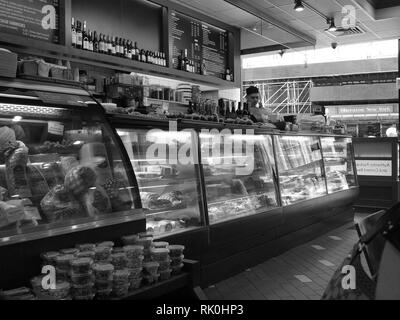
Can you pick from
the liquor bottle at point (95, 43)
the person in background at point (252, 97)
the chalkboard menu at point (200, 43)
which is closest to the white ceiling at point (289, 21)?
the chalkboard menu at point (200, 43)

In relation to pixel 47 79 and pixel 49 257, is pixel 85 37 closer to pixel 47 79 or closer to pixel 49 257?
pixel 47 79

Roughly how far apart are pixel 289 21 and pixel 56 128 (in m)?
6.06

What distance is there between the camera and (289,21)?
7617mm

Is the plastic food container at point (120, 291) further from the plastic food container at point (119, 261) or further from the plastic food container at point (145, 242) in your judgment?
the plastic food container at point (145, 242)

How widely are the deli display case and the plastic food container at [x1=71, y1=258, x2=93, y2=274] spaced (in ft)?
0.61

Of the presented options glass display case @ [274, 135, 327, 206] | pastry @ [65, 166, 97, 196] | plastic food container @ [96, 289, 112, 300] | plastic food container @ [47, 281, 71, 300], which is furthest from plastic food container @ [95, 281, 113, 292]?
glass display case @ [274, 135, 327, 206]

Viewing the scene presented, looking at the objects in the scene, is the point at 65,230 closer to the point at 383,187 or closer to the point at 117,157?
the point at 117,157

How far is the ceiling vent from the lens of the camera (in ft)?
26.2

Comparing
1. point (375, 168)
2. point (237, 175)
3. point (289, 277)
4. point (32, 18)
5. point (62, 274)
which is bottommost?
point (289, 277)

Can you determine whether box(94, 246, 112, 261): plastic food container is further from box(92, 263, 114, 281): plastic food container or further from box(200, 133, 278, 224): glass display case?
box(200, 133, 278, 224): glass display case

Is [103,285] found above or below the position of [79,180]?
below

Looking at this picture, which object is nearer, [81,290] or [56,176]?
[81,290]

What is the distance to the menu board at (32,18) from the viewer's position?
4.15 meters

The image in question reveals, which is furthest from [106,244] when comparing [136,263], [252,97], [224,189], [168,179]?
[252,97]
